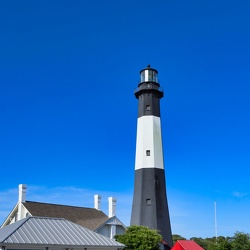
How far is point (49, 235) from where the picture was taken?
20609mm

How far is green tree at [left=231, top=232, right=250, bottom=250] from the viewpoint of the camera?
35.8m

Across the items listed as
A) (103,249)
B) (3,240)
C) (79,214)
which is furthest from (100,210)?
(3,240)

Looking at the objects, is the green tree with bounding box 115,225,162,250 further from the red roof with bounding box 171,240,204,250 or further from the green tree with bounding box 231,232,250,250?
the green tree with bounding box 231,232,250,250

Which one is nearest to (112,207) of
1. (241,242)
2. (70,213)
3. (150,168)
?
(70,213)

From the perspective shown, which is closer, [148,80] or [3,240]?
[3,240]

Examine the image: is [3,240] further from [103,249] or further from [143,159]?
[143,159]

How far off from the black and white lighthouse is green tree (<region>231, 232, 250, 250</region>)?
6488mm

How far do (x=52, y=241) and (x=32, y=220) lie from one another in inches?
93.2

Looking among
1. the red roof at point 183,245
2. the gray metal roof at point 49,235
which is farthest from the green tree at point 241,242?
the gray metal roof at point 49,235

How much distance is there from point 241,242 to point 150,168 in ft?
36.1

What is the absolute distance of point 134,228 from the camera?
27812 mm

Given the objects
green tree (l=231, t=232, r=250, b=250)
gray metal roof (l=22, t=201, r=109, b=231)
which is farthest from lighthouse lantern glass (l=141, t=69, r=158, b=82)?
green tree (l=231, t=232, r=250, b=250)

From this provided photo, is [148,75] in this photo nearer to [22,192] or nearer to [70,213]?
[70,213]

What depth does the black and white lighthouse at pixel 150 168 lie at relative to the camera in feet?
110
